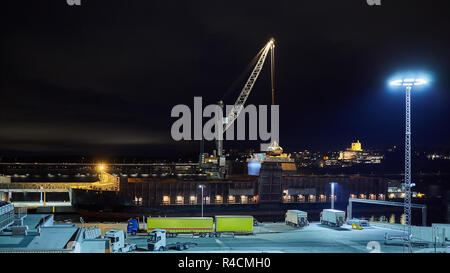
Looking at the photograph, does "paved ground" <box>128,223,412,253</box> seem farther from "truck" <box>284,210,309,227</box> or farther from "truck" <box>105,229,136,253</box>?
"truck" <box>105,229,136,253</box>

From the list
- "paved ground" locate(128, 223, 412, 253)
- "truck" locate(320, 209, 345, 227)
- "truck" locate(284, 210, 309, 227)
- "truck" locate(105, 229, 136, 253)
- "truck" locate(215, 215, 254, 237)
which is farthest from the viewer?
"truck" locate(320, 209, 345, 227)

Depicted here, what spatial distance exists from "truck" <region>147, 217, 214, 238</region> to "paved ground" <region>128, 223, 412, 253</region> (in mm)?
766

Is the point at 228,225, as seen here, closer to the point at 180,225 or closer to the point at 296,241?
the point at 180,225

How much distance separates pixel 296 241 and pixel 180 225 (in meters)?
10.7

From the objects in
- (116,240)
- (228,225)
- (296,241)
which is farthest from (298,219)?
(116,240)

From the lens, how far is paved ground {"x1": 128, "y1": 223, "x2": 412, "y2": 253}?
27.3m

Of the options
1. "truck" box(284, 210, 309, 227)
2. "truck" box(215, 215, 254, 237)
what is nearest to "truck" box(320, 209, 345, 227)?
"truck" box(284, 210, 309, 227)

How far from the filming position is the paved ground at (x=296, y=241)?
27.3 meters

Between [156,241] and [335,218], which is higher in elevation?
[156,241]

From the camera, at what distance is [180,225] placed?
103 ft

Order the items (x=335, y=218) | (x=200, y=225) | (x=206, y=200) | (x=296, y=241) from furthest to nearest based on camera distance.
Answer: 1. (x=206, y=200)
2. (x=335, y=218)
3. (x=200, y=225)
4. (x=296, y=241)

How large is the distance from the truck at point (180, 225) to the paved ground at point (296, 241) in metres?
0.77

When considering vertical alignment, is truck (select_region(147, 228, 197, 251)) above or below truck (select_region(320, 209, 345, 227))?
above
